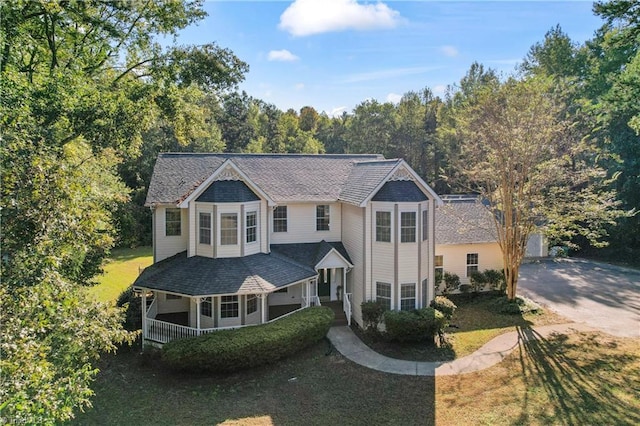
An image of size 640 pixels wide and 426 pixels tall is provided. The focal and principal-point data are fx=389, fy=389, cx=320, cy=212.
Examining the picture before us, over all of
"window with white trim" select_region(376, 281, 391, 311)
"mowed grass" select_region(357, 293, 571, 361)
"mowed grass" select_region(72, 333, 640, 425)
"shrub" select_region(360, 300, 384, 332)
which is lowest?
"mowed grass" select_region(72, 333, 640, 425)

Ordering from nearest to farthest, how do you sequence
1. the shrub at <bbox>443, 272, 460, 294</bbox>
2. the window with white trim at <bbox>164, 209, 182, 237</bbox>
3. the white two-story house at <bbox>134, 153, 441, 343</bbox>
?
the white two-story house at <bbox>134, 153, 441, 343</bbox>
the window with white trim at <bbox>164, 209, 182, 237</bbox>
the shrub at <bbox>443, 272, 460, 294</bbox>

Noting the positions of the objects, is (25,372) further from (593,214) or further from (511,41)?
(511,41)

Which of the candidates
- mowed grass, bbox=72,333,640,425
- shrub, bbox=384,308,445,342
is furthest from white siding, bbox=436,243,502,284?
mowed grass, bbox=72,333,640,425

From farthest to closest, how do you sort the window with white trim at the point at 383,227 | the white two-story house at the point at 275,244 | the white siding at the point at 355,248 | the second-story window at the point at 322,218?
the second-story window at the point at 322,218, the white siding at the point at 355,248, the window with white trim at the point at 383,227, the white two-story house at the point at 275,244

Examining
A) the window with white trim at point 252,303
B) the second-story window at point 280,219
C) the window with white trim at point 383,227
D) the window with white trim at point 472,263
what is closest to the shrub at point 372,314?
the window with white trim at point 383,227

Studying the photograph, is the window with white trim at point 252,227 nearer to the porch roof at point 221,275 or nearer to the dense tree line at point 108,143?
the porch roof at point 221,275

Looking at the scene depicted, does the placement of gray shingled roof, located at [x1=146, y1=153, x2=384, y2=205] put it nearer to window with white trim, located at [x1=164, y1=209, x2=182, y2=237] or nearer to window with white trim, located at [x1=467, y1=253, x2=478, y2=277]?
window with white trim, located at [x1=164, y1=209, x2=182, y2=237]

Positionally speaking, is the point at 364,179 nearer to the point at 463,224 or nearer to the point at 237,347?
the point at 463,224
